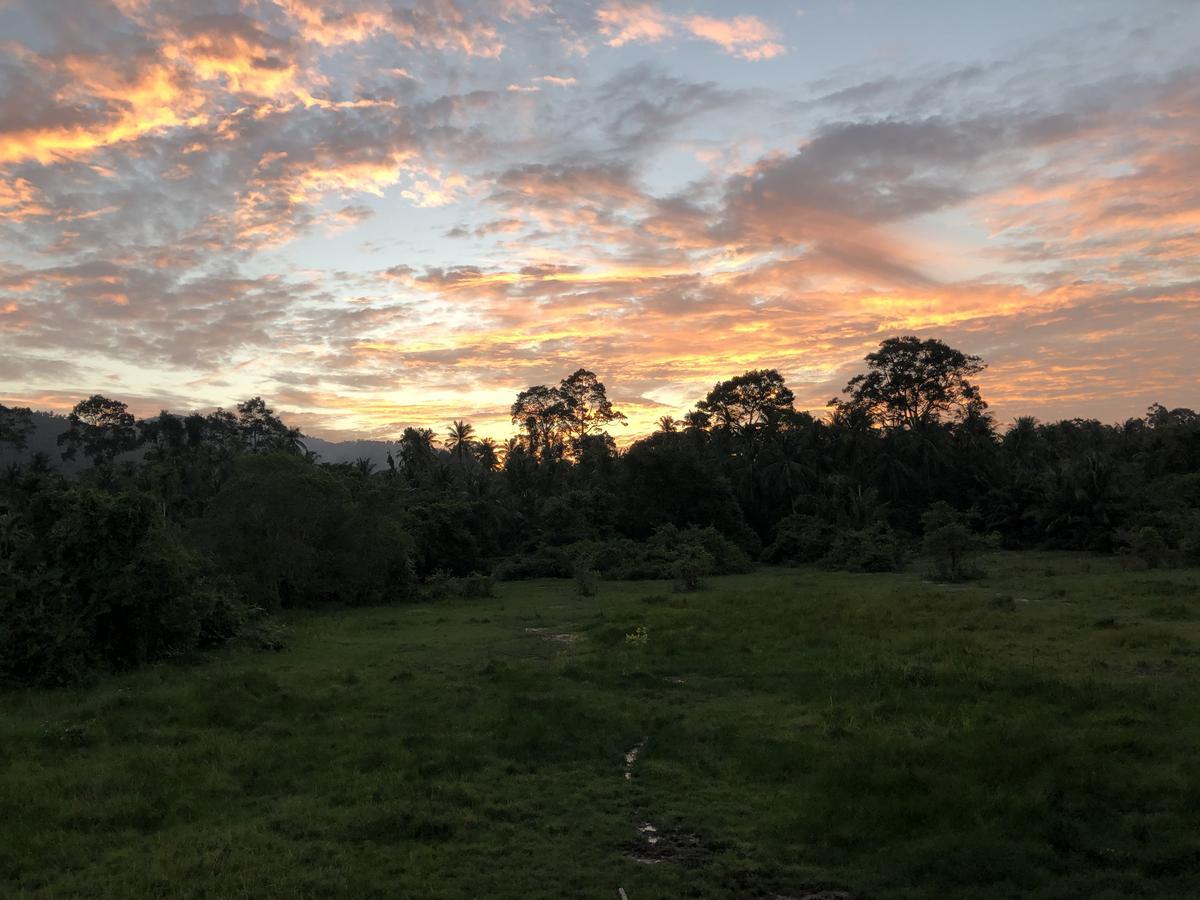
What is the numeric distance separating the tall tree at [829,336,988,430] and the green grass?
4566 centimetres

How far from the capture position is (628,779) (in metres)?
11.5

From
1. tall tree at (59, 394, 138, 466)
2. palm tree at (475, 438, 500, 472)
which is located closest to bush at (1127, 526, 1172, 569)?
palm tree at (475, 438, 500, 472)

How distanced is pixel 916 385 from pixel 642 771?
60091mm

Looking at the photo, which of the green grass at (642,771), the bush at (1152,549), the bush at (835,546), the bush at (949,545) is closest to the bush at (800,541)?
the bush at (835,546)

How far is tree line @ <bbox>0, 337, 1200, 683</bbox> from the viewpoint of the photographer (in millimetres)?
20875

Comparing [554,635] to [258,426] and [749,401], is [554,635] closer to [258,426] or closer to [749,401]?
[749,401]

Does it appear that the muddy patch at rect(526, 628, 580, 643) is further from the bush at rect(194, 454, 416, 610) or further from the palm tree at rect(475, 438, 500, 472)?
the palm tree at rect(475, 438, 500, 472)

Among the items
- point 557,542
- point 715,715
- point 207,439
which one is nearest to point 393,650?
point 715,715

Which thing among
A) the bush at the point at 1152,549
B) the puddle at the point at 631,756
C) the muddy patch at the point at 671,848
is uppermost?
the bush at the point at 1152,549

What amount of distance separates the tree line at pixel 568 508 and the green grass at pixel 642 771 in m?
3.38

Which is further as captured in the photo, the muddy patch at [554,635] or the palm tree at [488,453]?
→ the palm tree at [488,453]

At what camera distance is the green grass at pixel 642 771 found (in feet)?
27.8

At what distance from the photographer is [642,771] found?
11.8 metres

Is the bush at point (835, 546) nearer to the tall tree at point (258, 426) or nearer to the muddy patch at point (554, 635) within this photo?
the muddy patch at point (554, 635)
